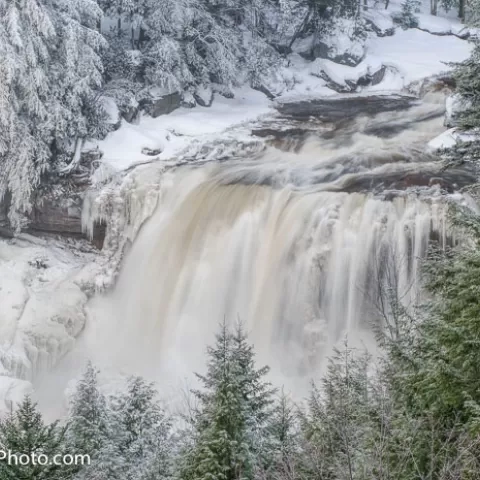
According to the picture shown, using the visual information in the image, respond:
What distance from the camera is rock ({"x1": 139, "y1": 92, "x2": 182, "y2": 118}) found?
20.6 metres

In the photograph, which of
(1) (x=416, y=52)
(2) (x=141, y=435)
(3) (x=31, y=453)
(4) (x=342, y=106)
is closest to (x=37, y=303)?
(2) (x=141, y=435)

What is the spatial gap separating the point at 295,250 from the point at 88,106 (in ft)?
27.9

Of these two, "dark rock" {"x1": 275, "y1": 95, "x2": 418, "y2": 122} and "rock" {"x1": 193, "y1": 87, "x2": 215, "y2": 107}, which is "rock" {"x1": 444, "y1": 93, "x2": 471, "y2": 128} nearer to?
"dark rock" {"x1": 275, "y1": 95, "x2": 418, "y2": 122}

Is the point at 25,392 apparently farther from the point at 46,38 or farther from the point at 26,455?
the point at 46,38

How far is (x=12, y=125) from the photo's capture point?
15570 millimetres

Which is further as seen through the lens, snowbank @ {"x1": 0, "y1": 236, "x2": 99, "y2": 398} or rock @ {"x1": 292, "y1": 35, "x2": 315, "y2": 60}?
rock @ {"x1": 292, "y1": 35, "x2": 315, "y2": 60}

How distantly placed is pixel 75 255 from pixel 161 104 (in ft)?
22.4

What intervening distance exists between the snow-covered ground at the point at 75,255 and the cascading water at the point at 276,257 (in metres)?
0.99

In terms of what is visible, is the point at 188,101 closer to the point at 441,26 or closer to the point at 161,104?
the point at 161,104

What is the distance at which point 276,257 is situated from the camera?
14195 mm

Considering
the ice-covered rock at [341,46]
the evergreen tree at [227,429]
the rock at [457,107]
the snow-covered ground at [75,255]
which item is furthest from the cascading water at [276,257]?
the ice-covered rock at [341,46]

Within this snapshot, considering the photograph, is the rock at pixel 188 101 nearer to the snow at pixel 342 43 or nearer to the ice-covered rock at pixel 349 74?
the ice-covered rock at pixel 349 74

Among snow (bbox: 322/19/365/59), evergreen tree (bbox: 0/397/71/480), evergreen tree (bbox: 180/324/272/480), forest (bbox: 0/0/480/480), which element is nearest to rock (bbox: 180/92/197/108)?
forest (bbox: 0/0/480/480)

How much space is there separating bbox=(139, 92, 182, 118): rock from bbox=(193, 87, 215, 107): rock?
85cm
